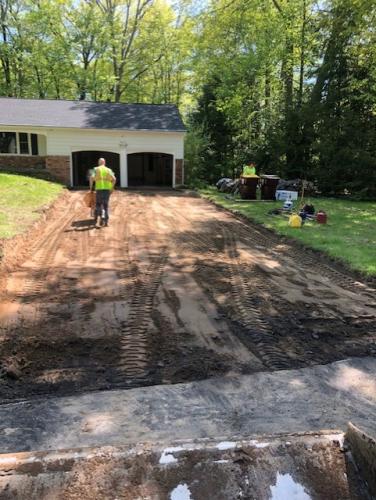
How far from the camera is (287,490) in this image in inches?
89.9

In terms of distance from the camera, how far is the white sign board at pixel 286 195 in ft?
60.0

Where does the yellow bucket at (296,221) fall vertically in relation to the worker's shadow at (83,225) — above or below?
above

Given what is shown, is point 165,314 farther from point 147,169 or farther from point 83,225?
point 147,169

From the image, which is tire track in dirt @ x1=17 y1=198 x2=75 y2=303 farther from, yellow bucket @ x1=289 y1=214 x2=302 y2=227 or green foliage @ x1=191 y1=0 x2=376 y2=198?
green foliage @ x1=191 y1=0 x2=376 y2=198

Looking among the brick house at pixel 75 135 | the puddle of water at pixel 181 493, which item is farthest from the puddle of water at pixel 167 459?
the brick house at pixel 75 135

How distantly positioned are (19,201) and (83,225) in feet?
12.7

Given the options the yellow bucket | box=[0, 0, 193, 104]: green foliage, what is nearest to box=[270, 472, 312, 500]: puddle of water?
the yellow bucket

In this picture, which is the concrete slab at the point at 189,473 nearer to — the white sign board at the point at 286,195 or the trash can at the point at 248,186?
the white sign board at the point at 286,195

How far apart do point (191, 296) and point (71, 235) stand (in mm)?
5524

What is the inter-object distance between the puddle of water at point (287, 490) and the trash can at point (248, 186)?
17.0 meters

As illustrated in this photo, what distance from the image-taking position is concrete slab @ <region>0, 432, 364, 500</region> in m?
2.22

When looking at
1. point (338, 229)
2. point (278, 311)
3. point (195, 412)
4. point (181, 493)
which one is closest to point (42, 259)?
point (278, 311)

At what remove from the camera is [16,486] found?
219 cm

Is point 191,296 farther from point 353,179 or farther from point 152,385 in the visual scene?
point 353,179
